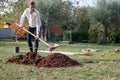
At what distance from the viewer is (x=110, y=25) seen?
46531 mm

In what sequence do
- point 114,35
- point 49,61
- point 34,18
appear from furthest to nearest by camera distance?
1. point 114,35
2. point 34,18
3. point 49,61

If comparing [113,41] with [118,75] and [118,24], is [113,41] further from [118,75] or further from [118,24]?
[118,75]

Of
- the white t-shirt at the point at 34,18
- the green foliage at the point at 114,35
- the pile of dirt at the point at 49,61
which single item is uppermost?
the white t-shirt at the point at 34,18

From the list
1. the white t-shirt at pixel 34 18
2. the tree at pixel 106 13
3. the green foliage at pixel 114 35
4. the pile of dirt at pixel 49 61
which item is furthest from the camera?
the green foliage at pixel 114 35

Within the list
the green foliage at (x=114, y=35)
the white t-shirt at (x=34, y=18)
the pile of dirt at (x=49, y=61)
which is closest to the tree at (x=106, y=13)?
the green foliage at (x=114, y=35)

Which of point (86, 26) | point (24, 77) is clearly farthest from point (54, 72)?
point (86, 26)

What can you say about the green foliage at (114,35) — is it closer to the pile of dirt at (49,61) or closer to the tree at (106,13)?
the tree at (106,13)

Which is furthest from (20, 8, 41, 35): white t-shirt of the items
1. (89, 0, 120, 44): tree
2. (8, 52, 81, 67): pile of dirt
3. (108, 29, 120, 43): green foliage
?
Answer: (108, 29, 120, 43): green foliage

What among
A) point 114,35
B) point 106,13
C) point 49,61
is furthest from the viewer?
point 114,35

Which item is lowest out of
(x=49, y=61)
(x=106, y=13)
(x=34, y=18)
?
(x=49, y=61)

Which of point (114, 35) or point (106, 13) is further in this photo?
point (114, 35)

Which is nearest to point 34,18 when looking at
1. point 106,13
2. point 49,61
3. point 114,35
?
point 49,61

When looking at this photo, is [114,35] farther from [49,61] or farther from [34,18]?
[49,61]

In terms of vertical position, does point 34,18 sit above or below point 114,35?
above
